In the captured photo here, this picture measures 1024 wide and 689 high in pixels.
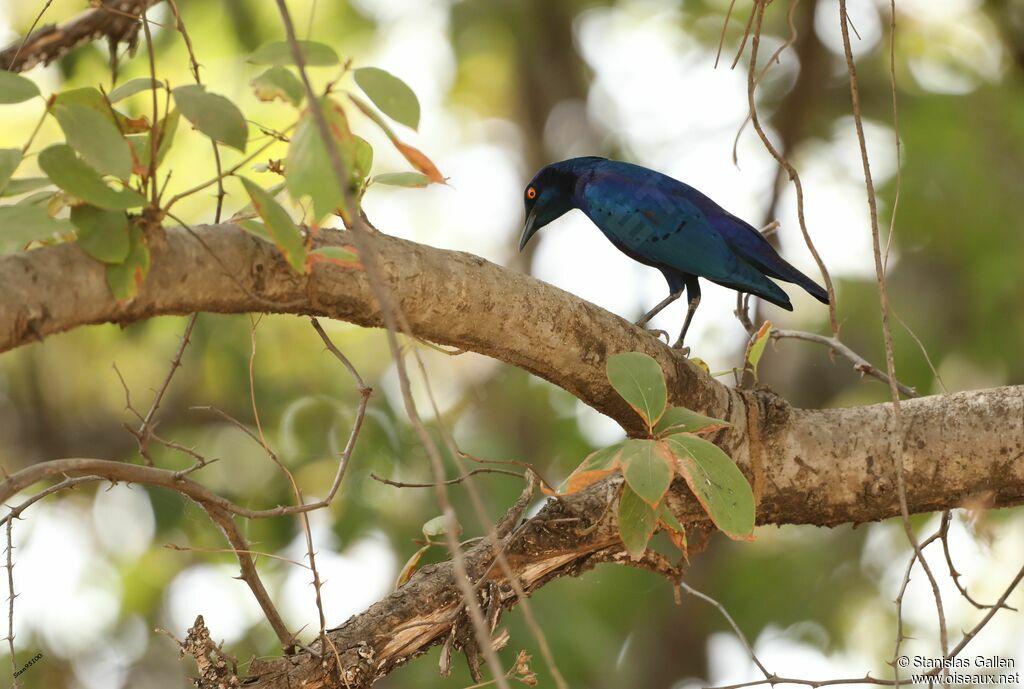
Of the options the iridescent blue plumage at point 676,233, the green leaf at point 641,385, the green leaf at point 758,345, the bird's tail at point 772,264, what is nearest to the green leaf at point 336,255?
the green leaf at point 641,385

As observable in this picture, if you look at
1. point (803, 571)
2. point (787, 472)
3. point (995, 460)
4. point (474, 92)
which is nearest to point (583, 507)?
point (787, 472)

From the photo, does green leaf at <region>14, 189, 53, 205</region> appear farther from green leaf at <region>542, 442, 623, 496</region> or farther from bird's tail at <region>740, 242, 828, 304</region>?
bird's tail at <region>740, 242, 828, 304</region>

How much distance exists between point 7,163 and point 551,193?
A: 3.03 m

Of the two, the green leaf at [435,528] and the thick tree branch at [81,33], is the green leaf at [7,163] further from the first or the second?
the thick tree branch at [81,33]

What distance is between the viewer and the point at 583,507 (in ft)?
9.11

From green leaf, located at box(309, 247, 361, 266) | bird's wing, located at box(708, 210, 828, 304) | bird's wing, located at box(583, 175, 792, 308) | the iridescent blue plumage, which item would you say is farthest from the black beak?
green leaf, located at box(309, 247, 361, 266)

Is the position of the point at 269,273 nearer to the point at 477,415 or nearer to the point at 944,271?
the point at 477,415

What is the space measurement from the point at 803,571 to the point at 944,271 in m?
2.74

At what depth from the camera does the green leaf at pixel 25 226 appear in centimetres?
177

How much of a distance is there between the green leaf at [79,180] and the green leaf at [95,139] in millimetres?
18

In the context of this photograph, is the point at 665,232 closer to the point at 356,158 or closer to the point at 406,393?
the point at 356,158

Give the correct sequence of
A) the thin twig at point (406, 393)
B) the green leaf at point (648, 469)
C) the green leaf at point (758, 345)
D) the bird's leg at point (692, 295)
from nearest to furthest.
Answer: the thin twig at point (406, 393) → the green leaf at point (648, 469) → the green leaf at point (758, 345) → the bird's leg at point (692, 295)

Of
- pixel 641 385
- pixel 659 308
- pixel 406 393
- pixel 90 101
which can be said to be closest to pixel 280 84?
pixel 90 101

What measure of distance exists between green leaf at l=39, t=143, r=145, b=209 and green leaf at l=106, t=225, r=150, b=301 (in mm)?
82
